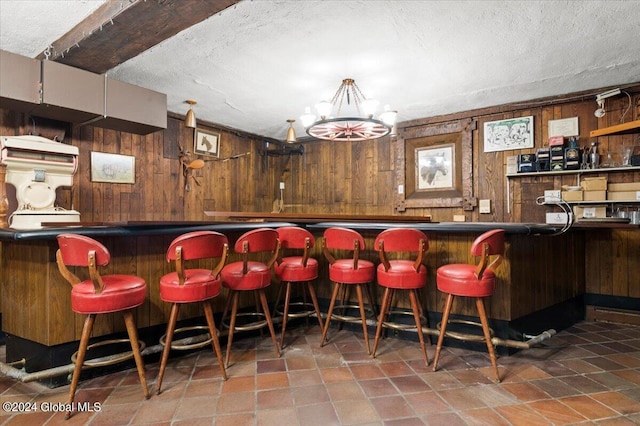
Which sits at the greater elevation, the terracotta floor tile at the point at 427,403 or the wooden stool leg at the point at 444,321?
the wooden stool leg at the point at 444,321

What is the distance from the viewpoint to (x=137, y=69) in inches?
139

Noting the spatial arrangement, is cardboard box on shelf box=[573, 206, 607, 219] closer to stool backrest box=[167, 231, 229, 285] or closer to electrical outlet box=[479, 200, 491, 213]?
electrical outlet box=[479, 200, 491, 213]

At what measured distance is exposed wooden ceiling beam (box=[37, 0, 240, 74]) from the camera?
225 cm

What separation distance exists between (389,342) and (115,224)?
2314mm

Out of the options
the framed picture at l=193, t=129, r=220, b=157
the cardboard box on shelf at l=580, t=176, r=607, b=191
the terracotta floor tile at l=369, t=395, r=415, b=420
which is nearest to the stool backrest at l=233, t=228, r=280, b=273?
the terracotta floor tile at l=369, t=395, r=415, b=420

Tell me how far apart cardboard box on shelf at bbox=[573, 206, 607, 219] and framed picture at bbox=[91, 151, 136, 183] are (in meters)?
5.47

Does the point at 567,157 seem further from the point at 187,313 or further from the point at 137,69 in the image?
the point at 137,69

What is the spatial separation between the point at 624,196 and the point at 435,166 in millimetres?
2222

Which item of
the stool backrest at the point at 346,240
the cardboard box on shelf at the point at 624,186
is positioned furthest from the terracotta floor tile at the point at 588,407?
the cardboard box on shelf at the point at 624,186

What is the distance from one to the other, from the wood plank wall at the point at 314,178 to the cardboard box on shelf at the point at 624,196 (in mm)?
167

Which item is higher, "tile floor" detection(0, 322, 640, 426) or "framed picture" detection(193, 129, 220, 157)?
"framed picture" detection(193, 129, 220, 157)

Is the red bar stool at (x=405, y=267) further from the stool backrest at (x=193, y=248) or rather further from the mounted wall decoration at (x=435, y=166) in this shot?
the mounted wall decoration at (x=435, y=166)

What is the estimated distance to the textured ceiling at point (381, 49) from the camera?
2.56m

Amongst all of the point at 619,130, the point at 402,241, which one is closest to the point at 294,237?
the point at 402,241
